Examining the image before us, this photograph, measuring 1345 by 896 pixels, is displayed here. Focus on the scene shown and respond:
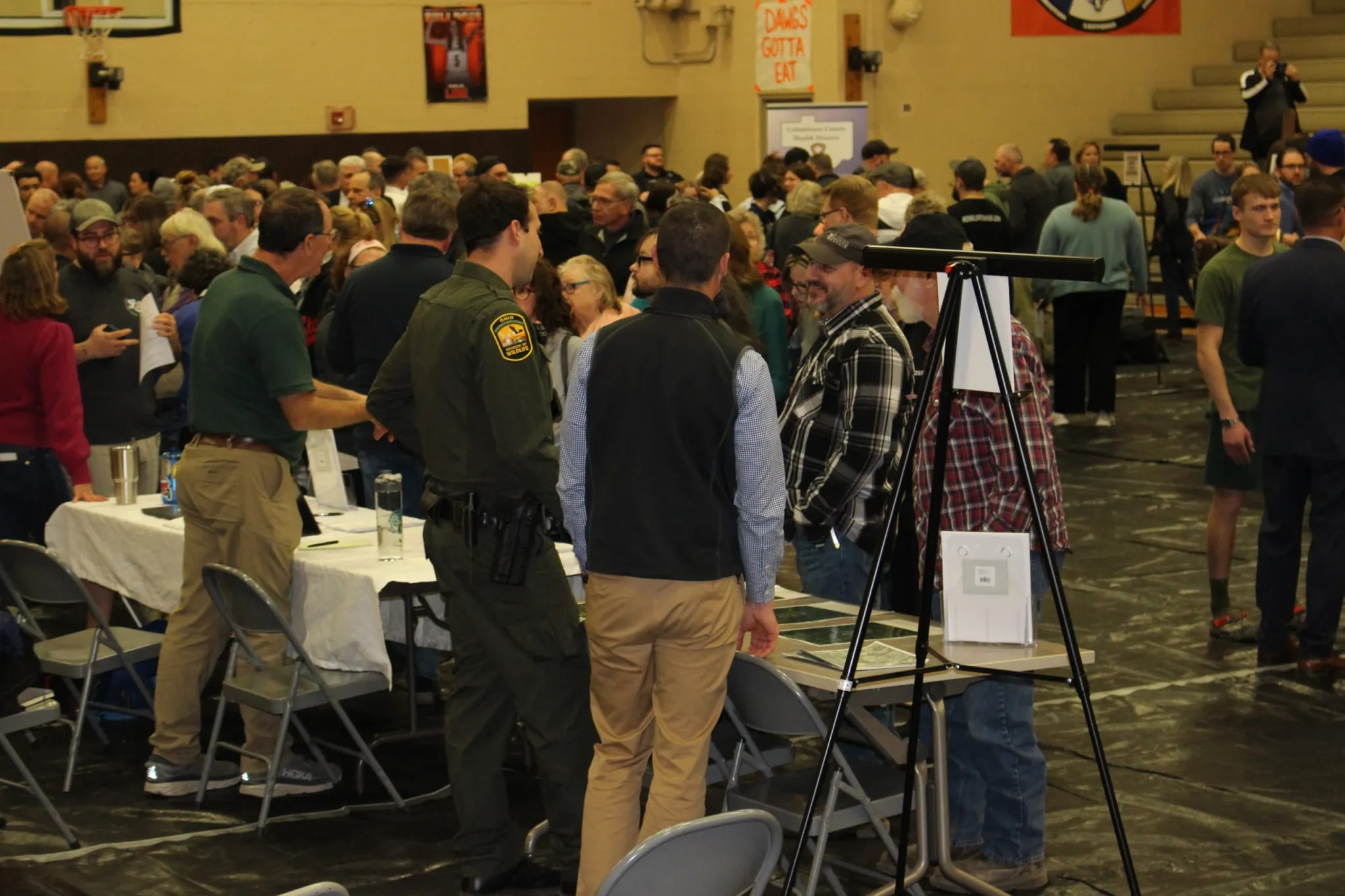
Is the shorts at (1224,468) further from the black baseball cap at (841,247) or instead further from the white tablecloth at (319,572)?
the white tablecloth at (319,572)

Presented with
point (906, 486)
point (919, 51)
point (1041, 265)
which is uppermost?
point (919, 51)

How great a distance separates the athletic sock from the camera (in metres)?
5.82

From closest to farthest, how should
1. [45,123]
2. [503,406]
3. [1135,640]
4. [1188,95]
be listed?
[503,406] < [1135,640] < [45,123] < [1188,95]

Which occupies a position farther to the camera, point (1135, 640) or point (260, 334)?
point (1135, 640)

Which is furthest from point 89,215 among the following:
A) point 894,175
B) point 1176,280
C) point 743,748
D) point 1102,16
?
point 1102,16

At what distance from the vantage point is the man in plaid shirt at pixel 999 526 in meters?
3.66

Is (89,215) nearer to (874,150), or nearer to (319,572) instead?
(319,572)

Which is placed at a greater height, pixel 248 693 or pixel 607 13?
pixel 607 13

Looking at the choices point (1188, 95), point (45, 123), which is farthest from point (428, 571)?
point (1188, 95)

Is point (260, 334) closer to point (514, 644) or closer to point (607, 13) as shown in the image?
point (514, 644)

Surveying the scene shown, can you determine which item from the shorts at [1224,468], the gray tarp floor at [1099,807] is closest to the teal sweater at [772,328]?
the gray tarp floor at [1099,807]

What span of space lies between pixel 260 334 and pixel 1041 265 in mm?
2201

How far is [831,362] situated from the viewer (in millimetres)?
4023

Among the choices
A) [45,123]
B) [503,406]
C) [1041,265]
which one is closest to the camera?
[1041,265]
